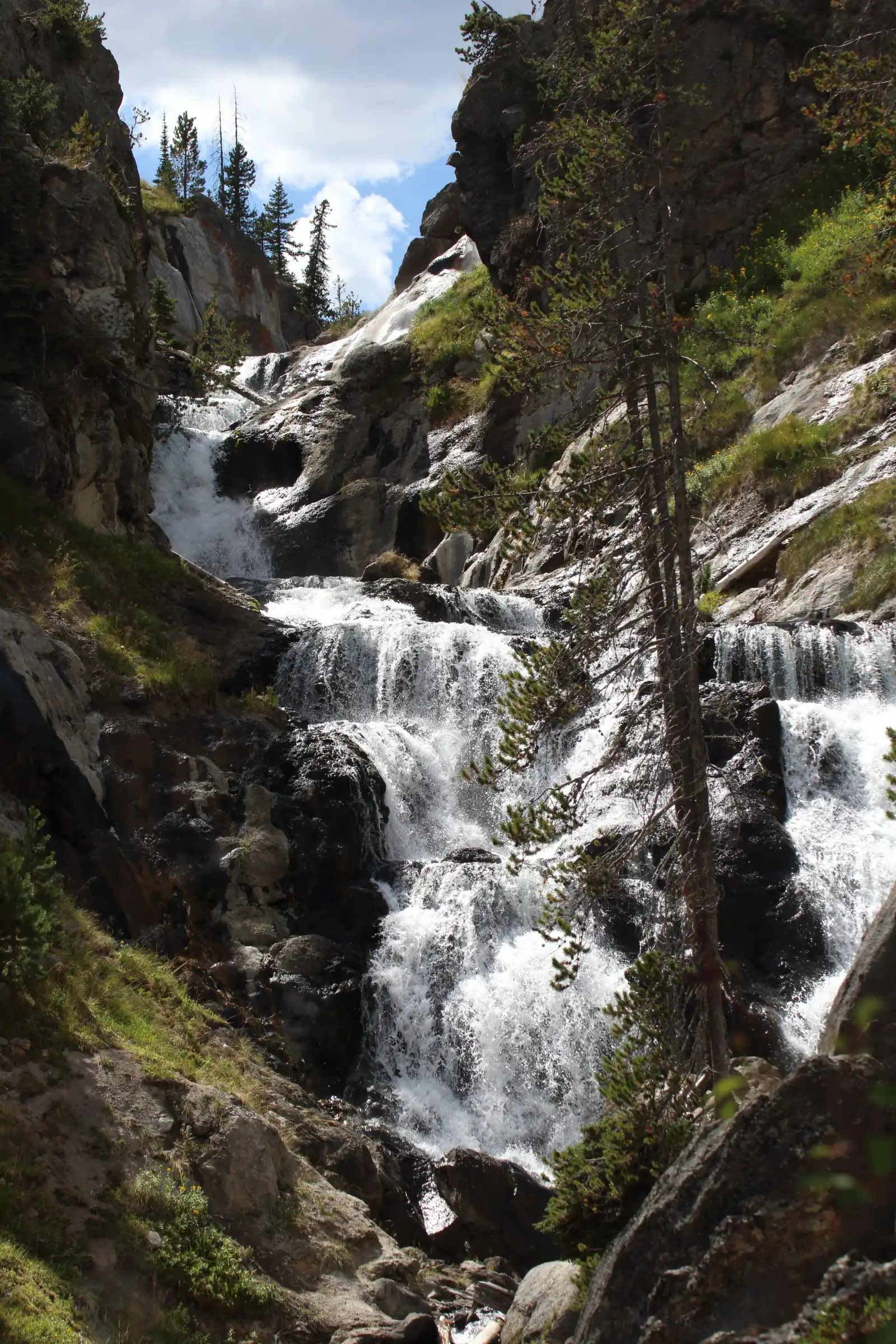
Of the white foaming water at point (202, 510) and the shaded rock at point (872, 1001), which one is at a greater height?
the white foaming water at point (202, 510)

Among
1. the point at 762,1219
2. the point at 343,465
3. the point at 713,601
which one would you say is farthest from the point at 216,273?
the point at 762,1219

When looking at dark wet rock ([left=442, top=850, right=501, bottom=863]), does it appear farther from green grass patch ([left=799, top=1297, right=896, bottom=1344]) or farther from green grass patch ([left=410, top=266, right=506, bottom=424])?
green grass patch ([left=410, top=266, right=506, bottom=424])

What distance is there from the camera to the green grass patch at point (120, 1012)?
882 centimetres

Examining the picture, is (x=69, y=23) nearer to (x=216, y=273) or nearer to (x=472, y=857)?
(x=472, y=857)

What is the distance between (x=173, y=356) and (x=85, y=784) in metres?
24.1

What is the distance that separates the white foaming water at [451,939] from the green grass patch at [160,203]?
41.1 meters

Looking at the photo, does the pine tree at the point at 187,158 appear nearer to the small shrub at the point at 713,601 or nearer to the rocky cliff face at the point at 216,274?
the rocky cliff face at the point at 216,274

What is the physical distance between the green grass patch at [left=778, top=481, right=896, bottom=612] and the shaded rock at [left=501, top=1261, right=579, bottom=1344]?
13.9 metres

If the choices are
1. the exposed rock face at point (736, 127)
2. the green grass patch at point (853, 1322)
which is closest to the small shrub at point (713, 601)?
the exposed rock face at point (736, 127)

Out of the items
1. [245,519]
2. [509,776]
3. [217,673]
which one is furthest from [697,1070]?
[245,519]

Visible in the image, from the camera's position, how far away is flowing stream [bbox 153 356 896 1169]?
13.4 metres

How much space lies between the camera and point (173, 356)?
34.4 meters

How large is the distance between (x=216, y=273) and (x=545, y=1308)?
57.0 metres

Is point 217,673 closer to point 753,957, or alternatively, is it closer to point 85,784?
point 85,784
